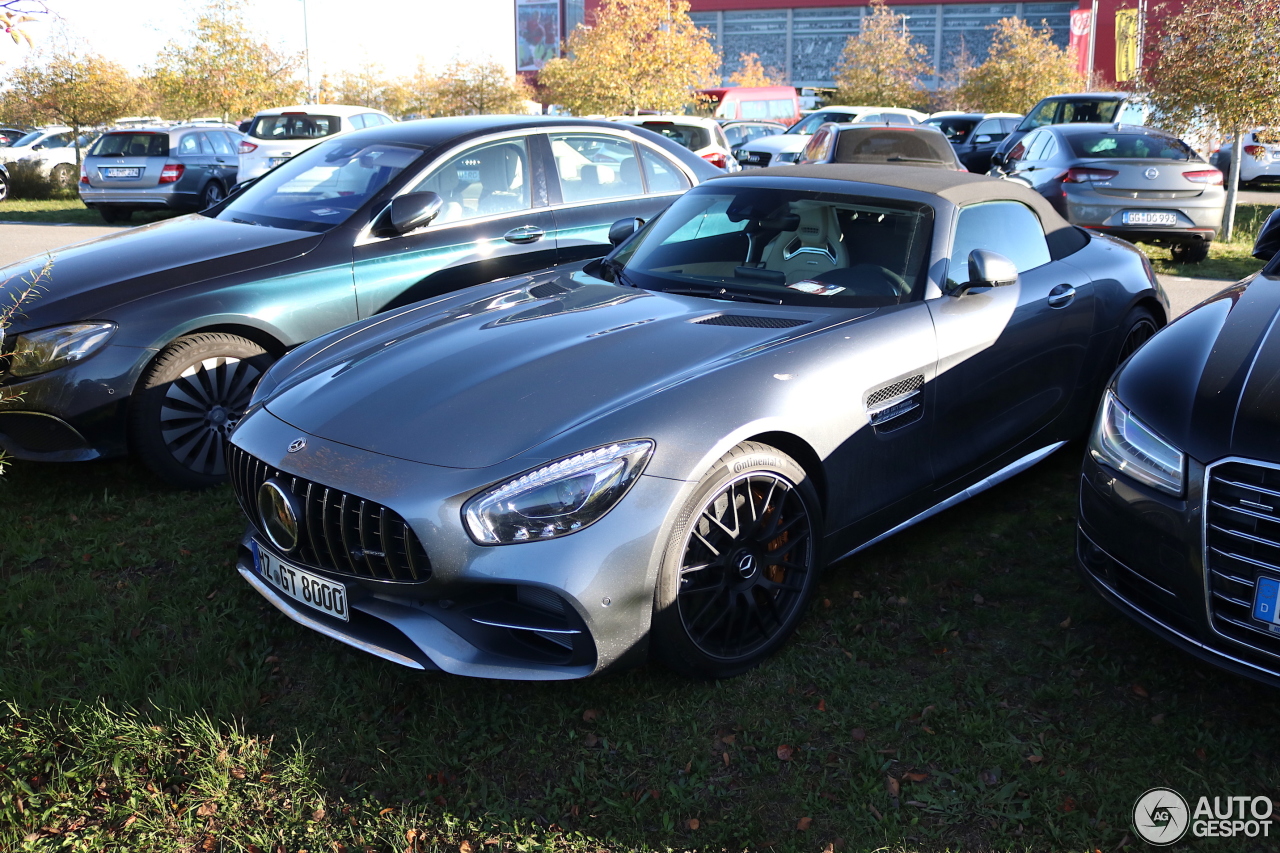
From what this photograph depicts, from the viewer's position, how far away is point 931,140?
40.3ft

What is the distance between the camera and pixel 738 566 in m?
3.10

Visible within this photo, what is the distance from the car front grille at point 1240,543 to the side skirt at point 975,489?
1134 mm

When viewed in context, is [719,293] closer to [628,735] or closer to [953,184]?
[953,184]

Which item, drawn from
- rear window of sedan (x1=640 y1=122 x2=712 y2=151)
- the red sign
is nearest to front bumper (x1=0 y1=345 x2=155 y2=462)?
rear window of sedan (x1=640 y1=122 x2=712 y2=151)

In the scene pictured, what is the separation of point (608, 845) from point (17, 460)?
394 cm

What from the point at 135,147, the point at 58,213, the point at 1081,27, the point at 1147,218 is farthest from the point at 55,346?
the point at 1081,27

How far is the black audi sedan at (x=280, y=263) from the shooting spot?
4414mm

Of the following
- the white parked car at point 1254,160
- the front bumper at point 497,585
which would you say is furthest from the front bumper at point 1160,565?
the white parked car at point 1254,160

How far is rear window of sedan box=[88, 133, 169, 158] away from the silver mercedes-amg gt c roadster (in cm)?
1437

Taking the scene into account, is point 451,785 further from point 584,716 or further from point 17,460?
point 17,460

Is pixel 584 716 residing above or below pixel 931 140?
below

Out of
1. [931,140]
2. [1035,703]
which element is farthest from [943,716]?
[931,140]

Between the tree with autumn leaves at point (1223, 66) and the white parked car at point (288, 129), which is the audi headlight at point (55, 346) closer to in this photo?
the tree with autumn leaves at point (1223, 66)

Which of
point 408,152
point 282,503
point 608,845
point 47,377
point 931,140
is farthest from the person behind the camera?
point 931,140
